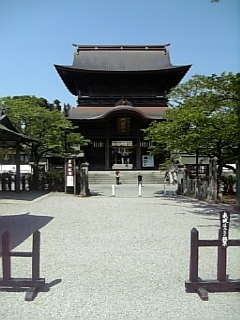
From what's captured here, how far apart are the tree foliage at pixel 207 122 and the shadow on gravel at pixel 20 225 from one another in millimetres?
7827

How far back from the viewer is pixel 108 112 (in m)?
40.2

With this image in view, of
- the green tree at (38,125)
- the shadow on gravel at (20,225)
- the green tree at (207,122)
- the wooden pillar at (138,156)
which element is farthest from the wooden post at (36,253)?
the wooden pillar at (138,156)

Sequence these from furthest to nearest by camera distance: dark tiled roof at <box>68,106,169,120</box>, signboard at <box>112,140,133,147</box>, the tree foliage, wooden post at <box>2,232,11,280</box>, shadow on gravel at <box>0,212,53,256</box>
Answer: signboard at <box>112,140,133,147</box> → dark tiled roof at <box>68,106,169,120</box> → the tree foliage → shadow on gravel at <box>0,212,53,256</box> → wooden post at <box>2,232,11,280</box>

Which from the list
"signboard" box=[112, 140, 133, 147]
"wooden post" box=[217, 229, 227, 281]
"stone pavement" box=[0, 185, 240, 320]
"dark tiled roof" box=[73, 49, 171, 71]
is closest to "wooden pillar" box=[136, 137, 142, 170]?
"signboard" box=[112, 140, 133, 147]

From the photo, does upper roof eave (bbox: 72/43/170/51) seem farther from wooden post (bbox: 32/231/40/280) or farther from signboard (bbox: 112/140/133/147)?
wooden post (bbox: 32/231/40/280)

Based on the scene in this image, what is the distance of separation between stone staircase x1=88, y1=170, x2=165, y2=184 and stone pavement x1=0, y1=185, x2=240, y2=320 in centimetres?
2239

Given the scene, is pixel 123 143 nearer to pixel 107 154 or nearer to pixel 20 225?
pixel 107 154

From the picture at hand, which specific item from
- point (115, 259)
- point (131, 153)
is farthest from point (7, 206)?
point (131, 153)

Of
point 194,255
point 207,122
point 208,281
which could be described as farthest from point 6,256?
point 207,122

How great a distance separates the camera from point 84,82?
44844 millimetres

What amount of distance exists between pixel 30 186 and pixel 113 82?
863 inches

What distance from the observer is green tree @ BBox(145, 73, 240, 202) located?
54.0 feet

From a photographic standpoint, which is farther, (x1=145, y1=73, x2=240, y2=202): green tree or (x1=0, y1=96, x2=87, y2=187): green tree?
(x1=0, y1=96, x2=87, y2=187): green tree

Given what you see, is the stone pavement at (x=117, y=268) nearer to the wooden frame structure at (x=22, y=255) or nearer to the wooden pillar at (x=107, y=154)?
the wooden frame structure at (x=22, y=255)
